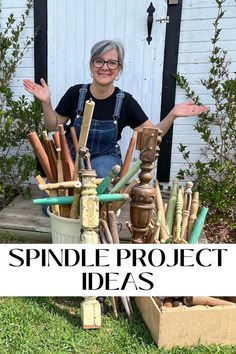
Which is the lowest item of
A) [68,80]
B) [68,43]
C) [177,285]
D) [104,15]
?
[177,285]

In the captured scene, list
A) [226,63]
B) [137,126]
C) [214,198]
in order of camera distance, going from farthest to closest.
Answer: [226,63] < [214,198] < [137,126]

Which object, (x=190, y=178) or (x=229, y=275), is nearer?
(x=229, y=275)

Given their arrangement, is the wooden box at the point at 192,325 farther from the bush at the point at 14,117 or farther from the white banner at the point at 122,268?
the bush at the point at 14,117

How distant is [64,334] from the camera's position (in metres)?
1.89

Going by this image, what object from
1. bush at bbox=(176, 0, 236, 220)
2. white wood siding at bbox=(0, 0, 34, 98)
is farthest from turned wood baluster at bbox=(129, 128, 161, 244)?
white wood siding at bbox=(0, 0, 34, 98)

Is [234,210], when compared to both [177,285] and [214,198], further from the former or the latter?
[177,285]

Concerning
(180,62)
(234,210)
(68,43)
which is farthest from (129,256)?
(68,43)

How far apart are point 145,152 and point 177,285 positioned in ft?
2.14

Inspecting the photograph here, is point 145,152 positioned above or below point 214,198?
above

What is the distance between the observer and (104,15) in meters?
3.32

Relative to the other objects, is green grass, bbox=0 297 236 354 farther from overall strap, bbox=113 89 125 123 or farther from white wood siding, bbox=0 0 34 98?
white wood siding, bbox=0 0 34 98

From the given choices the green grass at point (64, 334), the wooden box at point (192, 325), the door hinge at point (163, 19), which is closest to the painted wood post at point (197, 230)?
the wooden box at point (192, 325)

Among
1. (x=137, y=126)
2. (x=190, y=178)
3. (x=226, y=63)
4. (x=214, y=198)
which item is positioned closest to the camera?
(x=137, y=126)

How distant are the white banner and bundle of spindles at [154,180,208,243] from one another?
0.15 metres
